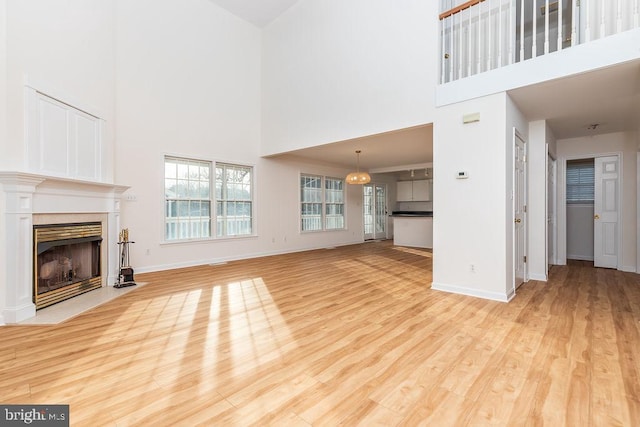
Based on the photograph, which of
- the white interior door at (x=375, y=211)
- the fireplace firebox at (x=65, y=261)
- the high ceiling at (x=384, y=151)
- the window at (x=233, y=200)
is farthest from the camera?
the white interior door at (x=375, y=211)

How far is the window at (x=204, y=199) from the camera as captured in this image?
562cm

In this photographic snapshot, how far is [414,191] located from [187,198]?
7.88 meters

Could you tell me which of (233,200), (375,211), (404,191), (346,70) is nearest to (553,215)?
(346,70)

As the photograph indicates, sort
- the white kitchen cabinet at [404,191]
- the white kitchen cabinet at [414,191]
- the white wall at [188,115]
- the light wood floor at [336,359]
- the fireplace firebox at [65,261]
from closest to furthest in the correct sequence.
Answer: the light wood floor at [336,359], the fireplace firebox at [65,261], the white wall at [188,115], the white kitchen cabinet at [414,191], the white kitchen cabinet at [404,191]

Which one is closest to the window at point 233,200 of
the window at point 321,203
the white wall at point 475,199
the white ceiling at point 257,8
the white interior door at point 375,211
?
the window at point 321,203

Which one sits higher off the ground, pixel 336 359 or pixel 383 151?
pixel 383 151

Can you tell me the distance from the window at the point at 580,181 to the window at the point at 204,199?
724cm

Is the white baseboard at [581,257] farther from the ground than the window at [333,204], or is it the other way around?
the window at [333,204]

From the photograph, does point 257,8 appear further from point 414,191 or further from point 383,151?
point 414,191

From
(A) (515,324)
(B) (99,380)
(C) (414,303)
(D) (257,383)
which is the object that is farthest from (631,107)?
(B) (99,380)

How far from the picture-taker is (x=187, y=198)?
5809mm

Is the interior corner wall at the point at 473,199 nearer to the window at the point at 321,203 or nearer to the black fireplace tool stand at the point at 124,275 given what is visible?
the black fireplace tool stand at the point at 124,275

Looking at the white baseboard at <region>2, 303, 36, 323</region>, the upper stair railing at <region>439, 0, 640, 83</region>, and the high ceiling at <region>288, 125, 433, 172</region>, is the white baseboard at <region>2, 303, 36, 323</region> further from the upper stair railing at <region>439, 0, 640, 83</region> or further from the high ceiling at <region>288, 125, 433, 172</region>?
the upper stair railing at <region>439, 0, 640, 83</region>

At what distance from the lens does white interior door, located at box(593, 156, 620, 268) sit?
212 inches
